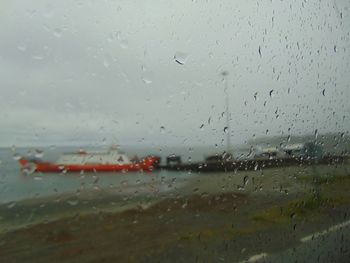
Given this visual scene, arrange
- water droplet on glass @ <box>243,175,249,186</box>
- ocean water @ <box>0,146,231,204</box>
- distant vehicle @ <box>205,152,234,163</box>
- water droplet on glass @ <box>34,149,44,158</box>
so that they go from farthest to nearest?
water droplet on glass @ <box>243,175,249,186</box> → distant vehicle @ <box>205,152,234,163</box> → water droplet on glass @ <box>34,149,44,158</box> → ocean water @ <box>0,146,231,204</box>

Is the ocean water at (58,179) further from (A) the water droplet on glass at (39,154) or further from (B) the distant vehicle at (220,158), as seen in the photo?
(B) the distant vehicle at (220,158)

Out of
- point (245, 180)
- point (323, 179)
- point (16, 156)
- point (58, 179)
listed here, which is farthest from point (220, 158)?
point (323, 179)

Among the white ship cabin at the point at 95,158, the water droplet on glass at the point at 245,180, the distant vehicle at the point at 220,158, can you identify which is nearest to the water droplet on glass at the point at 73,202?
the white ship cabin at the point at 95,158

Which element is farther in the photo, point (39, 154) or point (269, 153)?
point (269, 153)

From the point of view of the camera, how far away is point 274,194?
3477mm

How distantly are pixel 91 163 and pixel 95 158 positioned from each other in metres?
0.03

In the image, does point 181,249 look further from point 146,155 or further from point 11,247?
point 11,247

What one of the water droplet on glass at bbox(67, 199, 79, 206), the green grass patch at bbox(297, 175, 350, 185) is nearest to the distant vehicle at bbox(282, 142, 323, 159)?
the green grass patch at bbox(297, 175, 350, 185)

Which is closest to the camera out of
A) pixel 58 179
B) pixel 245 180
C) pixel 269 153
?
pixel 58 179

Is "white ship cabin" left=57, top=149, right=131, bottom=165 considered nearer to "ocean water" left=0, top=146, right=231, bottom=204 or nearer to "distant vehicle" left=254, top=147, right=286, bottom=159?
"ocean water" left=0, top=146, right=231, bottom=204

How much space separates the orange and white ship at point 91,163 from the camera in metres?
1.90

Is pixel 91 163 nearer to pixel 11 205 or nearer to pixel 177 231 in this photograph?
pixel 11 205

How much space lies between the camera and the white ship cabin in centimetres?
205

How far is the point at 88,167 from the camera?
2.11 m
